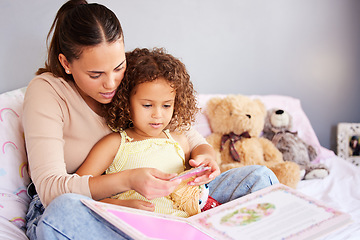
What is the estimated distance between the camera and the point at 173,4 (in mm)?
1959

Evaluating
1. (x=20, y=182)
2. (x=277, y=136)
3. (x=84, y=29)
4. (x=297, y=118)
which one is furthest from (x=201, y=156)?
(x=297, y=118)

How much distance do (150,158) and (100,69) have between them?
0.33 metres

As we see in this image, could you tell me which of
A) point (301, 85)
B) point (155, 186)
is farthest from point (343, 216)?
point (301, 85)

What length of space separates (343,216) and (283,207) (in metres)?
0.15

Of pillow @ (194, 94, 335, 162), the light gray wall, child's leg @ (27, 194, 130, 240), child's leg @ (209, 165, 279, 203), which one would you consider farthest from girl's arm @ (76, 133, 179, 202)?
pillow @ (194, 94, 335, 162)

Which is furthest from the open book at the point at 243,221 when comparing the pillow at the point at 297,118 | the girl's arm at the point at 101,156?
the pillow at the point at 297,118

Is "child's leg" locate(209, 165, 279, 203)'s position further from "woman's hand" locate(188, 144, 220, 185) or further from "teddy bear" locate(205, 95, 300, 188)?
"teddy bear" locate(205, 95, 300, 188)

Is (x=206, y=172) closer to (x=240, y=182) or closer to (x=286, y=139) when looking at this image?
(x=240, y=182)

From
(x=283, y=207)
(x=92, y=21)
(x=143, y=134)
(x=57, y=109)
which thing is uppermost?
(x=92, y=21)

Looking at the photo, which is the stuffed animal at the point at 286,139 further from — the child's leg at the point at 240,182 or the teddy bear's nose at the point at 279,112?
the child's leg at the point at 240,182

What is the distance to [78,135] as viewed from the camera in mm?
1188

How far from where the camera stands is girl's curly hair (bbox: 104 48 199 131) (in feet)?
3.82

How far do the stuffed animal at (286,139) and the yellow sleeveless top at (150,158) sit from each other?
951mm

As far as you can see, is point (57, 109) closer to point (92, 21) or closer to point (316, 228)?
point (92, 21)
